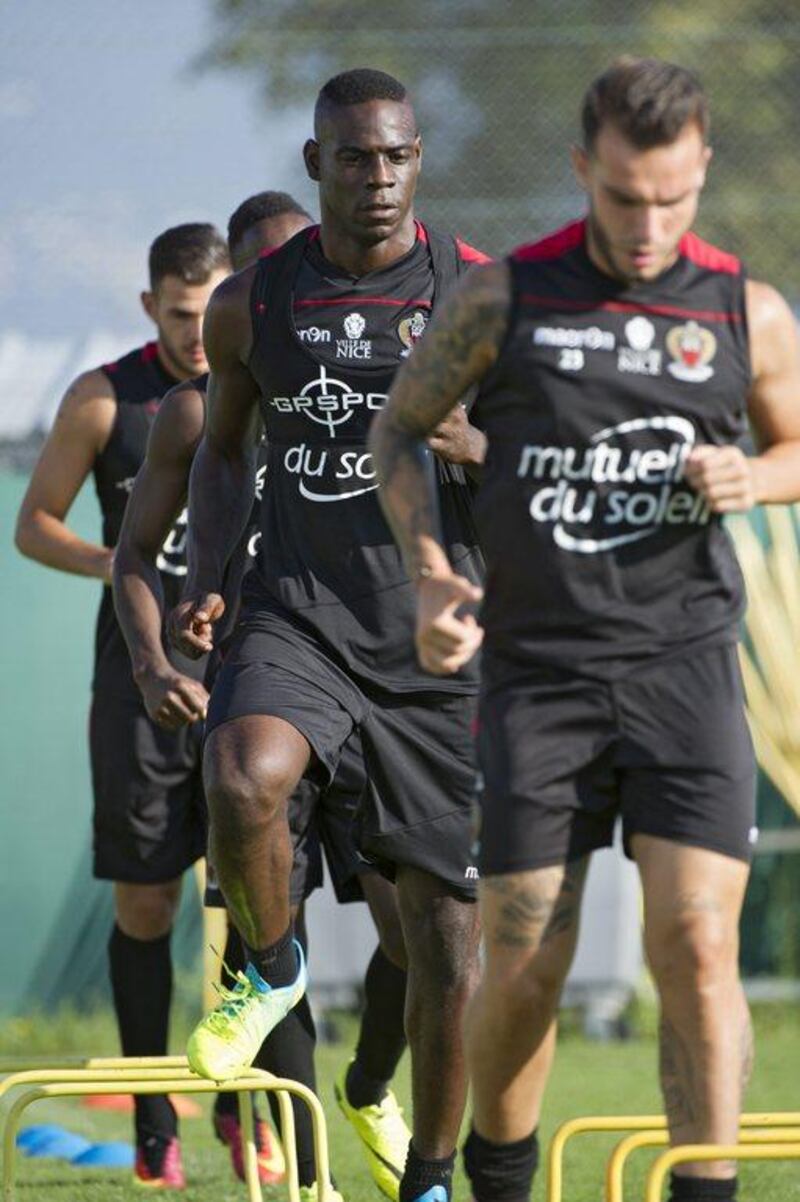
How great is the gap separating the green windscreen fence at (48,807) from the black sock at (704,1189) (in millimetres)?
7075

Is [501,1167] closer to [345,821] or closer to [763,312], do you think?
[345,821]

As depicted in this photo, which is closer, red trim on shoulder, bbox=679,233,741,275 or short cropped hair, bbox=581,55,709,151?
short cropped hair, bbox=581,55,709,151

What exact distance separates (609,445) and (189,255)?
11.2ft

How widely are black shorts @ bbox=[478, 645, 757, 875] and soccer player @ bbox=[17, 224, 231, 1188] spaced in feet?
9.30

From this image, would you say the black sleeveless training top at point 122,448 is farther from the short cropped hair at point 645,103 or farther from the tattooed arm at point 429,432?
the short cropped hair at point 645,103

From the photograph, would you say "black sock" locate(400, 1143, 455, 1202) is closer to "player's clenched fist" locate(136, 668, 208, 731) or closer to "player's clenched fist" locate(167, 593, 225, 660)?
"player's clenched fist" locate(136, 668, 208, 731)

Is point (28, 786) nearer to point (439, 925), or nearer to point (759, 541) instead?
point (759, 541)

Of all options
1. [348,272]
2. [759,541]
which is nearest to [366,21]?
[759,541]

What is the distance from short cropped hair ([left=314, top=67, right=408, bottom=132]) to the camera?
18.8ft

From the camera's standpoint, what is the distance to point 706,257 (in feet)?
14.4

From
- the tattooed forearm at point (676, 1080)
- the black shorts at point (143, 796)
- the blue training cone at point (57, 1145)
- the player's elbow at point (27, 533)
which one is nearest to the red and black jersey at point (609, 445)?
the tattooed forearm at point (676, 1080)

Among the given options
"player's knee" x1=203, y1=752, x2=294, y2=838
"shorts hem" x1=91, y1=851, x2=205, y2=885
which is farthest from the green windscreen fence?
"player's knee" x1=203, y1=752, x2=294, y2=838

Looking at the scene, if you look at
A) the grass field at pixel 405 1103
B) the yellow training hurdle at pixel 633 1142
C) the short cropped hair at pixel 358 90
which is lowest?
the grass field at pixel 405 1103

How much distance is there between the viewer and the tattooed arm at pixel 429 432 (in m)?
4.23
